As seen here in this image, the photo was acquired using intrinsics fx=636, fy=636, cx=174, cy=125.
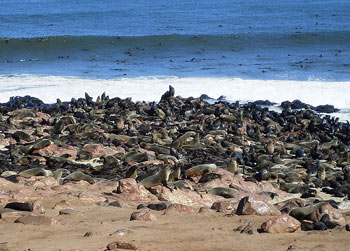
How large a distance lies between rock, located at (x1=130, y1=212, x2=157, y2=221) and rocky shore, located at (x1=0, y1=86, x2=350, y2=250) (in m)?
0.01

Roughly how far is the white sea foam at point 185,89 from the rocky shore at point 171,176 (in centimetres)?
269

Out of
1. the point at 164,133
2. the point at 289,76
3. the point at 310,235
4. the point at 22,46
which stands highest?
the point at 22,46

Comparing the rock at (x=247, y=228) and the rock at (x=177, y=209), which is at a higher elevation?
the rock at (x=177, y=209)

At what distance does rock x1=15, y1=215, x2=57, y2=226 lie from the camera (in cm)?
638

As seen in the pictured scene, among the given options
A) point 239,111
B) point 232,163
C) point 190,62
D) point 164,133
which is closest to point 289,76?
point 190,62

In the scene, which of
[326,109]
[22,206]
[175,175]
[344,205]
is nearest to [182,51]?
[326,109]

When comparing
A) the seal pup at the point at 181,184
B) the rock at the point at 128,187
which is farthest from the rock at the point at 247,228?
the seal pup at the point at 181,184

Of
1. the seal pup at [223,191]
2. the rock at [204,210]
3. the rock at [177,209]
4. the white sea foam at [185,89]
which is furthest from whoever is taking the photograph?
the white sea foam at [185,89]

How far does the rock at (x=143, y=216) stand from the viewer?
6.67 m

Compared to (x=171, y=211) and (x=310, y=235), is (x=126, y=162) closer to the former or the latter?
(x=171, y=211)

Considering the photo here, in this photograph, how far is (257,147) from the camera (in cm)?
1217

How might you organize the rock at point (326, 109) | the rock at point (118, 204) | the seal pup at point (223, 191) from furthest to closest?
the rock at point (326, 109)
the seal pup at point (223, 191)
the rock at point (118, 204)

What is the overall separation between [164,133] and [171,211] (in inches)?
227

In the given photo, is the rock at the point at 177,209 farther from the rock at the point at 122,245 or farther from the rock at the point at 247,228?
the rock at the point at 122,245
